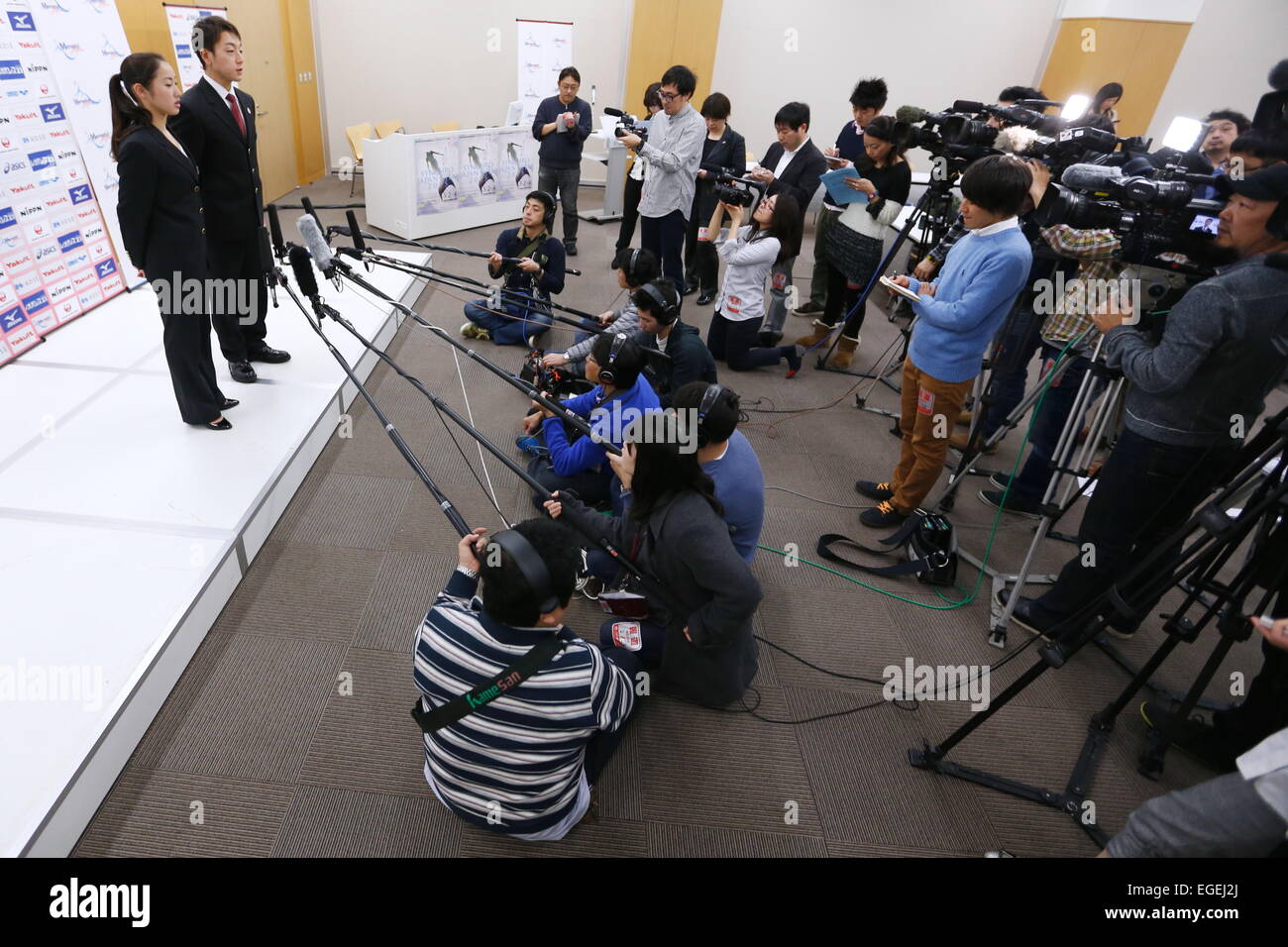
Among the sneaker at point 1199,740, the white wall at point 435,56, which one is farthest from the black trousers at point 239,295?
the white wall at point 435,56

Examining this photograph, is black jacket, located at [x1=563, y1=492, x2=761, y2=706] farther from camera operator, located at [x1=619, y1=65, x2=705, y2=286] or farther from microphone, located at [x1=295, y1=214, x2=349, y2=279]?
camera operator, located at [x1=619, y1=65, x2=705, y2=286]

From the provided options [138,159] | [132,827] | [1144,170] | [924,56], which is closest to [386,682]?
[132,827]

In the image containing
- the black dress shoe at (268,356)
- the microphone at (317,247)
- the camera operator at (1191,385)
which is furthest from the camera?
the black dress shoe at (268,356)

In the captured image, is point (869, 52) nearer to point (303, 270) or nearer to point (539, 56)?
point (539, 56)

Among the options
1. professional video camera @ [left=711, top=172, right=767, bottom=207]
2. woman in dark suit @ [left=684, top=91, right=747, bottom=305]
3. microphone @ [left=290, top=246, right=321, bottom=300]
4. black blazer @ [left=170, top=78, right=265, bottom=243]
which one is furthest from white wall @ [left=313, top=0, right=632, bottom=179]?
microphone @ [left=290, top=246, right=321, bottom=300]

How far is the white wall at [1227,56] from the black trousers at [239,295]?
9.68 m

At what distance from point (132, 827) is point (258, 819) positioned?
31 cm

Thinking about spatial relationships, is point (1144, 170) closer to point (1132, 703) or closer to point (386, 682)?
point (1132, 703)

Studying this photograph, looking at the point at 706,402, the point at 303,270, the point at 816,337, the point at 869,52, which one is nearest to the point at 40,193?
the point at 303,270

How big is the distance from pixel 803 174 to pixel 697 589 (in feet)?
11.7

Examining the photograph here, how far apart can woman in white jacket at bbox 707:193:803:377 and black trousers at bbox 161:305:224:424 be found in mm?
2765

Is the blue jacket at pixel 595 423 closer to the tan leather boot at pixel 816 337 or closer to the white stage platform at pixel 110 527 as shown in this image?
the white stage platform at pixel 110 527

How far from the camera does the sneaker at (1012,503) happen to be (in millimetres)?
3389

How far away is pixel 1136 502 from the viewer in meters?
2.28
